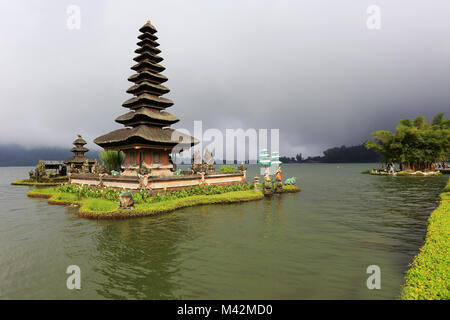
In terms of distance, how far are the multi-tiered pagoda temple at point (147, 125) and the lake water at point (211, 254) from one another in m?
9.34

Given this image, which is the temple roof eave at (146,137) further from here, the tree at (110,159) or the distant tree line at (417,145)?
the distant tree line at (417,145)

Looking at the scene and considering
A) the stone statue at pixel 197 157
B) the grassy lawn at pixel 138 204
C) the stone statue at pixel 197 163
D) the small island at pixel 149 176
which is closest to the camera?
the grassy lawn at pixel 138 204

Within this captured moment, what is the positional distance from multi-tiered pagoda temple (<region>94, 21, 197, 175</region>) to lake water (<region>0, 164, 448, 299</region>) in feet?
30.6

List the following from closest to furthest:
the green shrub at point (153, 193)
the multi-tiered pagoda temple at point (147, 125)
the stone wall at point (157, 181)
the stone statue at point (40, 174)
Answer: the green shrub at point (153, 193) → the stone wall at point (157, 181) → the multi-tiered pagoda temple at point (147, 125) → the stone statue at point (40, 174)

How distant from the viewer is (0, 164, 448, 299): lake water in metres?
5.77

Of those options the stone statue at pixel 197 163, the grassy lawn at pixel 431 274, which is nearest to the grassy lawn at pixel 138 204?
the stone statue at pixel 197 163

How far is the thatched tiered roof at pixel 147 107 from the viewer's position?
22.3 meters

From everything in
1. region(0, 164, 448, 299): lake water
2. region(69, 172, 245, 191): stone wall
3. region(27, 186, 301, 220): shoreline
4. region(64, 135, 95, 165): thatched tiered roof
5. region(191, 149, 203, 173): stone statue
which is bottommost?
region(0, 164, 448, 299): lake water

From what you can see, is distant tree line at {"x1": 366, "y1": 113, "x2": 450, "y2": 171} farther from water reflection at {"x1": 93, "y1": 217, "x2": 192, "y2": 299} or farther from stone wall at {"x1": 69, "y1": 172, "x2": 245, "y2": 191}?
water reflection at {"x1": 93, "y1": 217, "x2": 192, "y2": 299}

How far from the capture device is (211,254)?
8.06 meters

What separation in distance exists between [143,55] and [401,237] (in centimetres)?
2947

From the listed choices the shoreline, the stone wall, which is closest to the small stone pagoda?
the stone wall

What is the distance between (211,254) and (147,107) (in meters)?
21.3
